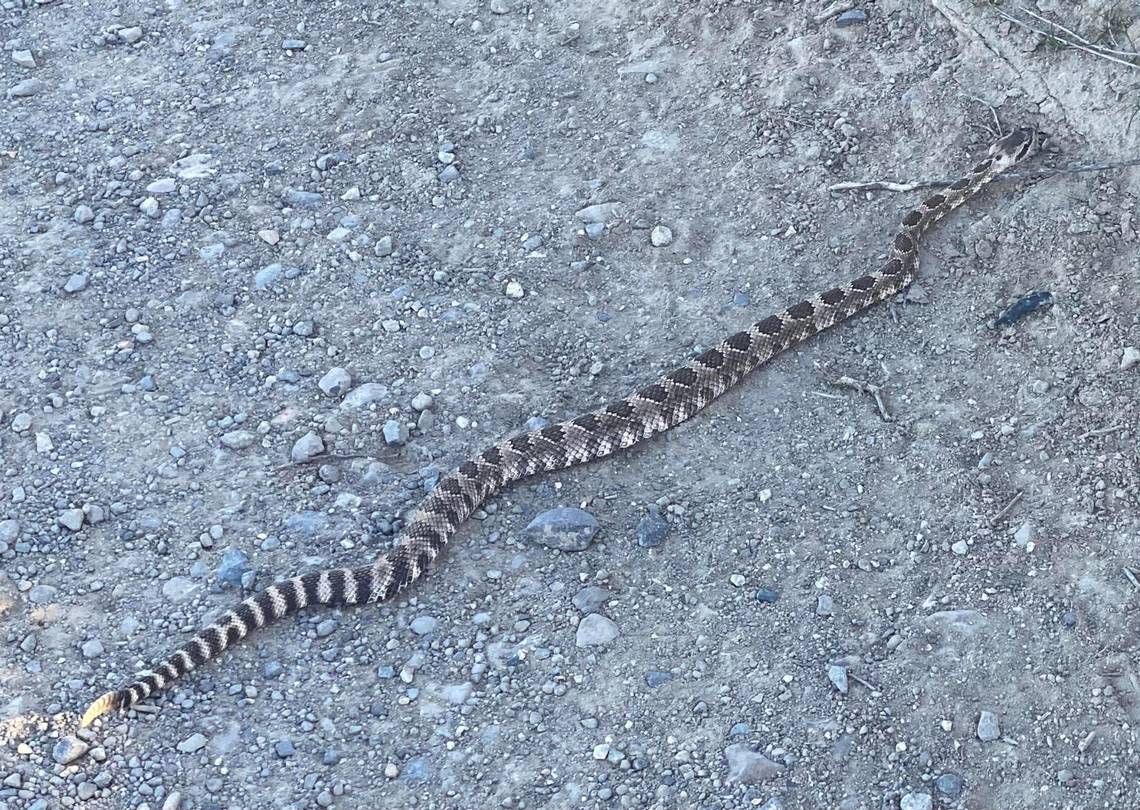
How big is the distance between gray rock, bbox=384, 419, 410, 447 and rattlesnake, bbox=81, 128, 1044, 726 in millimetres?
426

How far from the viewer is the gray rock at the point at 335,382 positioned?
7594 millimetres

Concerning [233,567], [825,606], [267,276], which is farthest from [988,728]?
[267,276]

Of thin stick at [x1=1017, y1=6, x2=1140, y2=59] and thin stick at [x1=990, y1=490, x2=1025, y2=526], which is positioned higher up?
thin stick at [x1=1017, y1=6, x2=1140, y2=59]

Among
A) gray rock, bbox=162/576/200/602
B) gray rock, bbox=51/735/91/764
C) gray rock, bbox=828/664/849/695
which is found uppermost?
gray rock, bbox=51/735/91/764

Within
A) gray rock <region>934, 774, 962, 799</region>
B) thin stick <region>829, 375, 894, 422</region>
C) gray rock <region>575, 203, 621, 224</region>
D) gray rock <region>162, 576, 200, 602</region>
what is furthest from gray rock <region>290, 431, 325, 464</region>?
gray rock <region>934, 774, 962, 799</region>

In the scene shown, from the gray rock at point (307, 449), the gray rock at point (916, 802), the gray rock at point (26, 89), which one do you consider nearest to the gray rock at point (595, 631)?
the gray rock at point (916, 802)

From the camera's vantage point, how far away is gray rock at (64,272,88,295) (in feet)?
27.2

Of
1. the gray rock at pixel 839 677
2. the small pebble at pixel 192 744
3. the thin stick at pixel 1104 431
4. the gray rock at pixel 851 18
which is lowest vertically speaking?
the gray rock at pixel 839 677

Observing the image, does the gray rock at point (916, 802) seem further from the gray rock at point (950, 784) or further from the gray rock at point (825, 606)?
the gray rock at point (825, 606)

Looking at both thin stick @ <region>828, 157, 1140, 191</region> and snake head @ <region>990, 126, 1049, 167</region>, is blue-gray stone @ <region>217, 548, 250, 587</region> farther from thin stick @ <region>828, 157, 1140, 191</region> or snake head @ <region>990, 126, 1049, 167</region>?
snake head @ <region>990, 126, 1049, 167</region>

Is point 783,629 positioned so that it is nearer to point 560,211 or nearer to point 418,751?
point 418,751

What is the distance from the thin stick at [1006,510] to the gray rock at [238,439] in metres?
3.79

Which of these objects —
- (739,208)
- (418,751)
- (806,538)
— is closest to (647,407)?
(806,538)

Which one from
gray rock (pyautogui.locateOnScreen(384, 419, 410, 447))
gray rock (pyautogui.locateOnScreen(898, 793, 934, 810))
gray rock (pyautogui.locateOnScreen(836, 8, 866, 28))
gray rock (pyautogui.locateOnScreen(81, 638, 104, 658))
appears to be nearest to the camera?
gray rock (pyautogui.locateOnScreen(898, 793, 934, 810))
